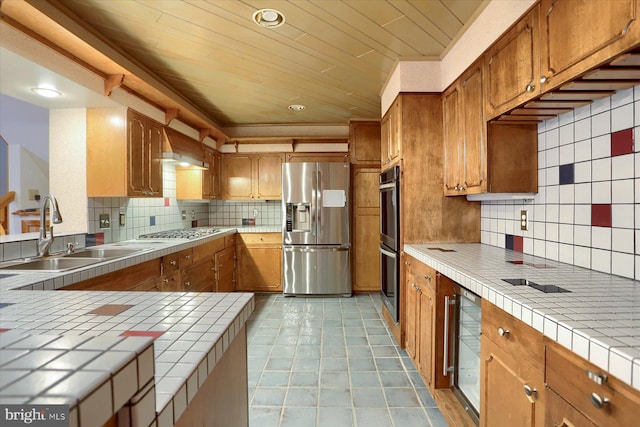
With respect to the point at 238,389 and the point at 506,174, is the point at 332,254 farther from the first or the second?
the point at 238,389

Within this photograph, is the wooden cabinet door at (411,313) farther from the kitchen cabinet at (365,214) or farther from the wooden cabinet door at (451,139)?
the kitchen cabinet at (365,214)

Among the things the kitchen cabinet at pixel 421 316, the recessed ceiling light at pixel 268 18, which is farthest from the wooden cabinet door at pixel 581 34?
the recessed ceiling light at pixel 268 18

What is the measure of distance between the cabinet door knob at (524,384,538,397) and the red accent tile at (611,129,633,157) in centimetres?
105

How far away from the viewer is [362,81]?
3.15 metres

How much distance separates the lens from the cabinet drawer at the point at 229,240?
4176 millimetres

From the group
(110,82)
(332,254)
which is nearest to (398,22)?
(110,82)

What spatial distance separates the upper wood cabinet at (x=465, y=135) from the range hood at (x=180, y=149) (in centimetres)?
244

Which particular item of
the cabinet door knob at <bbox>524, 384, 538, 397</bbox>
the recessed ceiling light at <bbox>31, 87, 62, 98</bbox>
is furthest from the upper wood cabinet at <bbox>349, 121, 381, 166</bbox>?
the cabinet door knob at <bbox>524, 384, 538, 397</bbox>

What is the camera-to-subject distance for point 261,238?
4.52 meters

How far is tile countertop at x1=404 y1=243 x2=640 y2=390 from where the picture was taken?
2.55 feet

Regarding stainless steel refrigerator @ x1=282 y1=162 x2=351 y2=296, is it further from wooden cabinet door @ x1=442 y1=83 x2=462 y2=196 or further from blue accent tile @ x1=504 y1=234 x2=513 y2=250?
blue accent tile @ x1=504 y1=234 x2=513 y2=250

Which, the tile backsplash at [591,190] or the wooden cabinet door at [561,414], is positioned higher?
the tile backsplash at [591,190]
